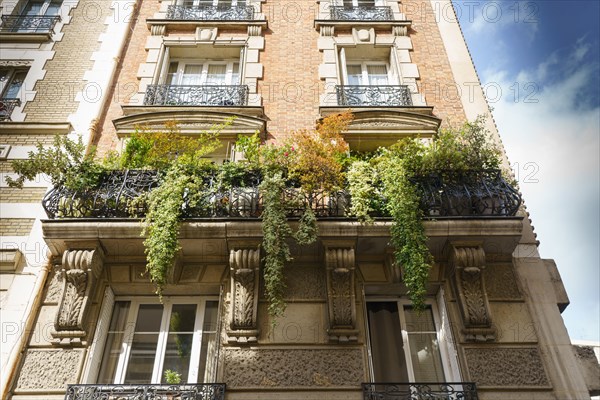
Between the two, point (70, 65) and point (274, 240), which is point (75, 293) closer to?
point (274, 240)

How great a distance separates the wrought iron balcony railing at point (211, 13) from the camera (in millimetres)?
11812

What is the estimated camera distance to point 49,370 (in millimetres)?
6527

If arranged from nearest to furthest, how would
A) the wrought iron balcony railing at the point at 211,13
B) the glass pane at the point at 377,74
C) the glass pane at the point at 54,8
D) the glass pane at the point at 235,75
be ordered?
the glass pane at the point at 235,75 → the glass pane at the point at 377,74 → the wrought iron balcony railing at the point at 211,13 → the glass pane at the point at 54,8

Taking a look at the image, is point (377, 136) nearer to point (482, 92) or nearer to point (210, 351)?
point (482, 92)

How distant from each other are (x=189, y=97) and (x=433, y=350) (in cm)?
679

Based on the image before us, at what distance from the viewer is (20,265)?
7.52m

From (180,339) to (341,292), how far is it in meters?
2.45

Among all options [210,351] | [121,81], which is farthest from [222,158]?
[210,351]

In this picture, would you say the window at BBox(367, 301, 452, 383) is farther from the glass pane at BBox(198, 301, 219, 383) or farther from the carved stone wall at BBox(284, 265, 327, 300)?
the glass pane at BBox(198, 301, 219, 383)

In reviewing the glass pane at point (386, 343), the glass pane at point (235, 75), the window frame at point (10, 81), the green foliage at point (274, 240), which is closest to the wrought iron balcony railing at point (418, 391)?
the glass pane at point (386, 343)

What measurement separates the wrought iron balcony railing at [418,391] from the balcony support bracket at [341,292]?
72 cm

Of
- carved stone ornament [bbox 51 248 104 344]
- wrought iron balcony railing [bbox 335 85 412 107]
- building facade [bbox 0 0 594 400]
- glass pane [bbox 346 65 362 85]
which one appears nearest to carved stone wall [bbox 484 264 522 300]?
building facade [bbox 0 0 594 400]

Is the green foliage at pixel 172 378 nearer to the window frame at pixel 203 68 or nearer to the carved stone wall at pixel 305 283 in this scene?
the carved stone wall at pixel 305 283

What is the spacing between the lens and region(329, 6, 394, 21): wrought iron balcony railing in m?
11.8
